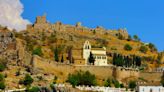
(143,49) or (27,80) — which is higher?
(143,49)

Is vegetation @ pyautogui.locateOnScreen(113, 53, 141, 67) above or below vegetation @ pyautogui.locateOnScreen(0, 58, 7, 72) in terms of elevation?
above

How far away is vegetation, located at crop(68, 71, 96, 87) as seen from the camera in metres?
106

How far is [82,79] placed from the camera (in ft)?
354

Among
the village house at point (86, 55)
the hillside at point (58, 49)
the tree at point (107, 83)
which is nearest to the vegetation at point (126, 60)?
the hillside at point (58, 49)

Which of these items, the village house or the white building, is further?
the white building

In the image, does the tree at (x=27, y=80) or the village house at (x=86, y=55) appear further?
the village house at (x=86, y=55)

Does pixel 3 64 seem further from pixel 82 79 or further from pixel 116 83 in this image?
pixel 116 83

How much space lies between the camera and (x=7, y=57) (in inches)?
4333

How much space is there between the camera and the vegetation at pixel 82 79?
10594cm

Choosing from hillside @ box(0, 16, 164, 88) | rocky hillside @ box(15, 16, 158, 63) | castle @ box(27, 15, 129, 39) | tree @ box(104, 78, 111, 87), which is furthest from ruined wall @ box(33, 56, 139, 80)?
castle @ box(27, 15, 129, 39)

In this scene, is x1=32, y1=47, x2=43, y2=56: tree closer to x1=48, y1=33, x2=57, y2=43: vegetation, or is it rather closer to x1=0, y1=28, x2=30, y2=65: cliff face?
x1=0, y1=28, x2=30, y2=65: cliff face

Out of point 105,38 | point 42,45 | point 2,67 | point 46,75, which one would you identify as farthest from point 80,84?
point 105,38

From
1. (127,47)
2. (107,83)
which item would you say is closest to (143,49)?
(127,47)

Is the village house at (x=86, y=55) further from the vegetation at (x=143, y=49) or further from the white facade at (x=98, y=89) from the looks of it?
the vegetation at (x=143, y=49)
